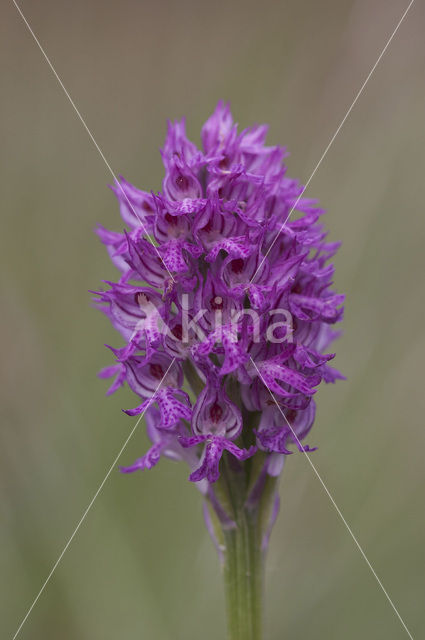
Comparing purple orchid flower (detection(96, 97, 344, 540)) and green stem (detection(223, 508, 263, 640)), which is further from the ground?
purple orchid flower (detection(96, 97, 344, 540))

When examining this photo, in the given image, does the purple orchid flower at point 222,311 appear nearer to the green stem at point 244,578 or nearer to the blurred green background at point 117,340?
the green stem at point 244,578

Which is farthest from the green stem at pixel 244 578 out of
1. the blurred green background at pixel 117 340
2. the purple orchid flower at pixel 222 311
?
the blurred green background at pixel 117 340

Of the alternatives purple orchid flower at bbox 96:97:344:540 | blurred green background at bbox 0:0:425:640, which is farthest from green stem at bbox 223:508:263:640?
blurred green background at bbox 0:0:425:640

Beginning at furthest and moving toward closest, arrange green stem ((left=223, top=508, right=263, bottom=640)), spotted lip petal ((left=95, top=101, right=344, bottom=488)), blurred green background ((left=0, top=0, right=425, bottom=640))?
blurred green background ((left=0, top=0, right=425, bottom=640)), green stem ((left=223, top=508, right=263, bottom=640)), spotted lip petal ((left=95, top=101, right=344, bottom=488))

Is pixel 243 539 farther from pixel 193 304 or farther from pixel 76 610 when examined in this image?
pixel 76 610

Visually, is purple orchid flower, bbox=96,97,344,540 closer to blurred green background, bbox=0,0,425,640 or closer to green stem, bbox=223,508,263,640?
green stem, bbox=223,508,263,640

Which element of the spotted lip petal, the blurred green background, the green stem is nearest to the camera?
the spotted lip petal
